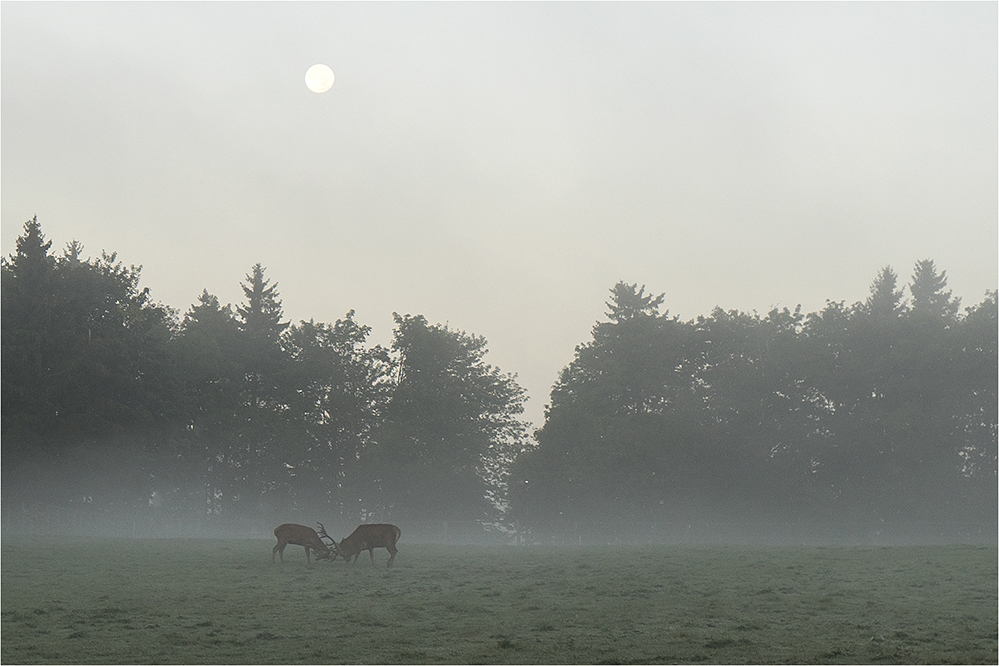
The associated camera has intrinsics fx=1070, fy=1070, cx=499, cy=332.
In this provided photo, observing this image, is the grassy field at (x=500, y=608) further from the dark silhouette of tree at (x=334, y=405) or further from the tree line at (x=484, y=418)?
the dark silhouette of tree at (x=334, y=405)

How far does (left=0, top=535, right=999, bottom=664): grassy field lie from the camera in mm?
21406

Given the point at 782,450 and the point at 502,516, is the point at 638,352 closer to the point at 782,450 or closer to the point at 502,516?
the point at 782,450

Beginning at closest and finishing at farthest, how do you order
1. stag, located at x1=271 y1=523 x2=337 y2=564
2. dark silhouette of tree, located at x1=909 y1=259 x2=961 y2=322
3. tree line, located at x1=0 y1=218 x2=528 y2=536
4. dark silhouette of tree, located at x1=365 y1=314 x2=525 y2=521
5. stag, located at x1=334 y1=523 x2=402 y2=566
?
1. stag, located at x1=334 y1=523 x2=402 y2=566
2. stag, located at x1=271 y1=523 x2=337 y2=564
3. tree line, located at x1=0 y1=218 x2=528 y2=536
4. dark silhouette of tree, located at x1=365 y1=314 x2=525 y2=521
5. dark silhouette of tree, located at x1=909 y1=259 x2=961 y2=322

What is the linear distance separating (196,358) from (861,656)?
6774 cm

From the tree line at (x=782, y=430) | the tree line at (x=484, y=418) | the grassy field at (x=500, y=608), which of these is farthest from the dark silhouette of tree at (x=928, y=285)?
the grassy field at (x=500, y=608)

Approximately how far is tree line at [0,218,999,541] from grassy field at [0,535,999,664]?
23.1 meters

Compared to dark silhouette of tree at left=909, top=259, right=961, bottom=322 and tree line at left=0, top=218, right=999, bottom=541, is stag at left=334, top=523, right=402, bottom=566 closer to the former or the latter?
tree line at left=0, top=218, right=999, bottom=541

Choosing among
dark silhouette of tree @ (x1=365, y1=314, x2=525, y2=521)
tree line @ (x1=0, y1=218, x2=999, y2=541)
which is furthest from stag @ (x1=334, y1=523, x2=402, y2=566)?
dark silhouette of tree @ (x1=365, y1=314, x2=525, y2=521)

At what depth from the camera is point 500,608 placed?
2714cm

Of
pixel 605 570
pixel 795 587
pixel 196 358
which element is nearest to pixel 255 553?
pixel 605 570

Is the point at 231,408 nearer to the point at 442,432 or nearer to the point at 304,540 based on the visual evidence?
the point at 442,432

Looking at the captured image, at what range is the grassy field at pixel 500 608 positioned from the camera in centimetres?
2141

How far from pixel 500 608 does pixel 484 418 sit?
7063 cm

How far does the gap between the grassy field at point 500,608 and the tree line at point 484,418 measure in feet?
75.7
